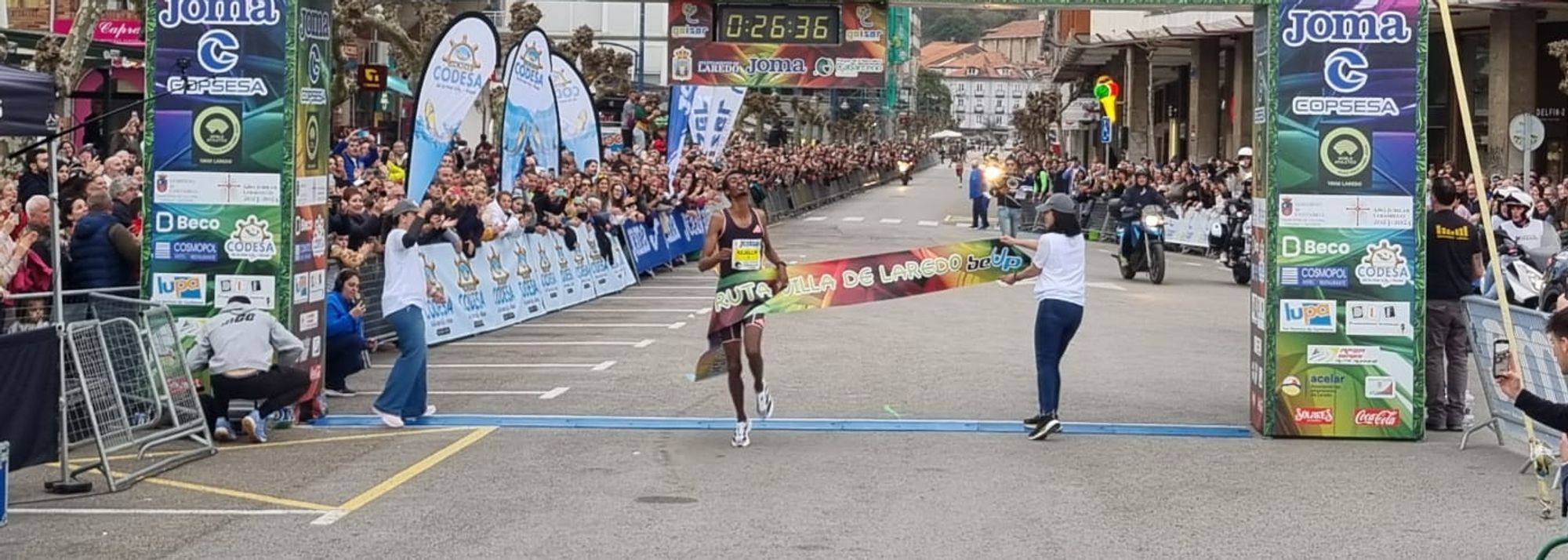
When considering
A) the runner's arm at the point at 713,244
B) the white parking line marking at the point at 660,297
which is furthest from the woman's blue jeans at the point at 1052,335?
the white parking line marking at the point at 660,297

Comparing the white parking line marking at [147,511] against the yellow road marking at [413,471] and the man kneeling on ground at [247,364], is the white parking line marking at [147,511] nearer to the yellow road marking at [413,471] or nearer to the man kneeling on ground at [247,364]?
the yellow road marking at [413,471]

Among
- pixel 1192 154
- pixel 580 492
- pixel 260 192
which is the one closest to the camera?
pixel 580 492

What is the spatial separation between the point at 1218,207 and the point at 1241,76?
1637 cm

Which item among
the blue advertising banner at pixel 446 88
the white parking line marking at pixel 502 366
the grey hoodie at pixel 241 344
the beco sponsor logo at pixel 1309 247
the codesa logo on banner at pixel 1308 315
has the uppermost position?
the blue advertising banner at pixel 446 88

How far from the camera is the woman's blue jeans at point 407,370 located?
12.3 metres

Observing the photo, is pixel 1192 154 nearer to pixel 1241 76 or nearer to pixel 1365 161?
pixel 1241 76

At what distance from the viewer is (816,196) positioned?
2228 inches

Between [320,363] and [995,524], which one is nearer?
[995,524]

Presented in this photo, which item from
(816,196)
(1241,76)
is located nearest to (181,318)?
(1241,76)

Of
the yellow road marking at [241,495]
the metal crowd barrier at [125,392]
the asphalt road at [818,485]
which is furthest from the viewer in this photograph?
the metal crowd barrier at [125,392]

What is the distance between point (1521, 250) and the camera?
788 inches

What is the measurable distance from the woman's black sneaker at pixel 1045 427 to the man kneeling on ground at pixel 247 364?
475 cm

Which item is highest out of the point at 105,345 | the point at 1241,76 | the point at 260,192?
the point at 1241,76

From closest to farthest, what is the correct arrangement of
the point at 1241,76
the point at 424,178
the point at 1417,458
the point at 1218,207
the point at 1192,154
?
the point at 1417,458 → the point at 424,178 → the point at 1218,207 → the point at 1241,76 → the point at 1192,154
